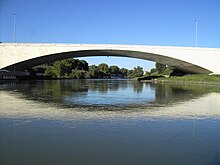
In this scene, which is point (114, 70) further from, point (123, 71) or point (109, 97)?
point (109, 97)

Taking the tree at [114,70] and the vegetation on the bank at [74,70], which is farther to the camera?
the tree at [114,70]

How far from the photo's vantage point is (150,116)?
9.43 meters

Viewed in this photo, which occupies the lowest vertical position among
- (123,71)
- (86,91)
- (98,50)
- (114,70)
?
(86,91)

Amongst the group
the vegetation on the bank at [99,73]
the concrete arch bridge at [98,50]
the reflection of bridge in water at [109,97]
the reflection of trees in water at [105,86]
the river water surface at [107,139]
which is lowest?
the river water surface at [107,139]

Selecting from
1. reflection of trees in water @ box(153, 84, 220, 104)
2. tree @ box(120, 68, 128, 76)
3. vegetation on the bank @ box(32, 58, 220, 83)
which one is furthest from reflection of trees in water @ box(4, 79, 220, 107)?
tree @ box(120, 68, 128, 76)

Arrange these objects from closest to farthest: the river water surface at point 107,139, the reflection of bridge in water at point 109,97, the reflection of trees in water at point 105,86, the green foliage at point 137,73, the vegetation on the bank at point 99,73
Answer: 1. the river water surface at point 107,139
2. the reflection of bridge in water at point 109,97
3. the reflection of trees in water at point 105,86
4. the vegetation on the bank at point 99,73
5. the green foliage at point 137,73

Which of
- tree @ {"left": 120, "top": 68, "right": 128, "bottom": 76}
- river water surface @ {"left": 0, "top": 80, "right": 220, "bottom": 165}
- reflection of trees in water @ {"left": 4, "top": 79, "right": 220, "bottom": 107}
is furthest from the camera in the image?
tree @ {"left": 120, "top": 68, "right": 128, "bottom": 76}

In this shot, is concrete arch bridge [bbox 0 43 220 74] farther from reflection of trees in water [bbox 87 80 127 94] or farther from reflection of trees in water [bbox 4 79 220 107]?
reflection of trees in water [bbox 4 79 220 107]

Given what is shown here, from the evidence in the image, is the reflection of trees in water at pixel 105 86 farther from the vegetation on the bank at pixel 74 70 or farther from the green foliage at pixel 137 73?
the green foliage at pixel 137 73

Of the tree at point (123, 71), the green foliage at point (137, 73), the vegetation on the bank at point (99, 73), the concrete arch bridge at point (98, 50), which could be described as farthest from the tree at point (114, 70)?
the concrete arch bridge at point (98, 50)

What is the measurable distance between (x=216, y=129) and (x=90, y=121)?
11.8ft

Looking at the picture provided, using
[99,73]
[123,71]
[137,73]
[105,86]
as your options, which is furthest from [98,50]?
[123,71]

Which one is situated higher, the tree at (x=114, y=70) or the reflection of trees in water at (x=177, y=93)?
the tree at (x=114, y=70)

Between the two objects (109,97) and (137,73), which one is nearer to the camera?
(109,97)
